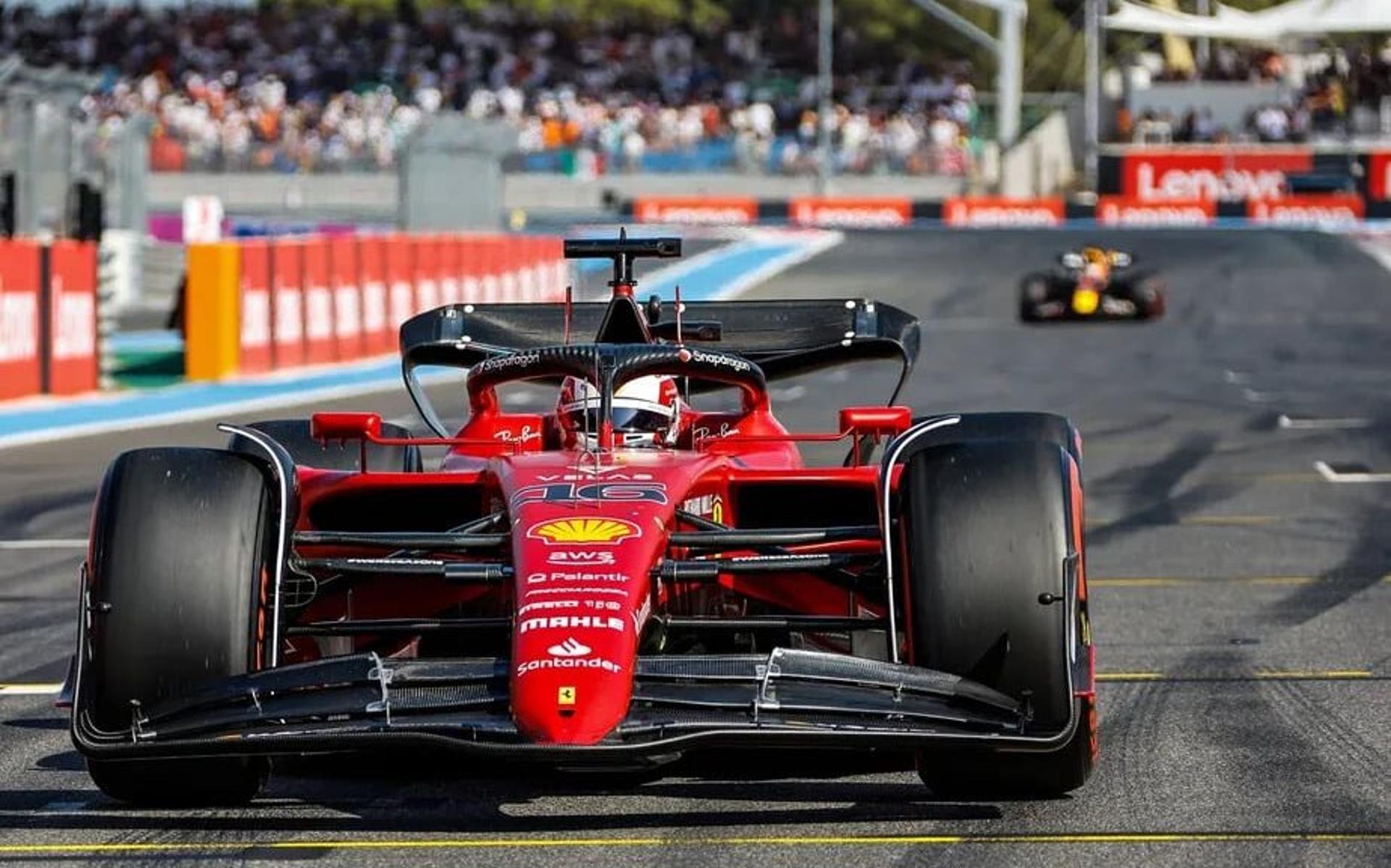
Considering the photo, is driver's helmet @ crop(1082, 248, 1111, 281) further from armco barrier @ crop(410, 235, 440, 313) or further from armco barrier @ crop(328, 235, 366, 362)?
armco barrier @ crop(328, 235, 366, 362)

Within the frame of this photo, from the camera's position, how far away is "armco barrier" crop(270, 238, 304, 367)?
82.7 ft

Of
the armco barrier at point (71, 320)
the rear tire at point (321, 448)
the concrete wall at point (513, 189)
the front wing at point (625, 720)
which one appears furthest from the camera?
the concrete wall at point (513, 189)

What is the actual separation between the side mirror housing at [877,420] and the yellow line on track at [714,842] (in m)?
1.69

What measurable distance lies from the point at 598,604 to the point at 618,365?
5.36 feet

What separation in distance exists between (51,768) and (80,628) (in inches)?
35.6

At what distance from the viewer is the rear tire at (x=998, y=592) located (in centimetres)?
639

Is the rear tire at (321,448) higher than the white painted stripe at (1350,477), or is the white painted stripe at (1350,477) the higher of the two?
the rear tire at (321,448)

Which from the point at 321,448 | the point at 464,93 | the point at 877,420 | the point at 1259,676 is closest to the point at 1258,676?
the point at 1259,676

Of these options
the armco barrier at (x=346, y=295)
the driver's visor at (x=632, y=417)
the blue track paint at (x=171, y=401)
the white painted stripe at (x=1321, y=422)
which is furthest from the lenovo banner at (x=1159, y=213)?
the driver's visor at (x=632, y=417)

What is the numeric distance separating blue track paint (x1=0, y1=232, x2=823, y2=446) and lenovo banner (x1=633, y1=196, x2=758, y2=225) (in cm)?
2879

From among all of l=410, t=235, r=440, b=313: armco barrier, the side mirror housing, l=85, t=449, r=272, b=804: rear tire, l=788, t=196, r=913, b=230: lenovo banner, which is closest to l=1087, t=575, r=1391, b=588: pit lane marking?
the side mirror housing

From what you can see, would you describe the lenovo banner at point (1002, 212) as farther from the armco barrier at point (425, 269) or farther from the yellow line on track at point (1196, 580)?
the yellow line on track at point (1196, 580)

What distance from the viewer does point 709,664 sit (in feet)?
20.7

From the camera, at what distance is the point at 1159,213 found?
58.8 metres
